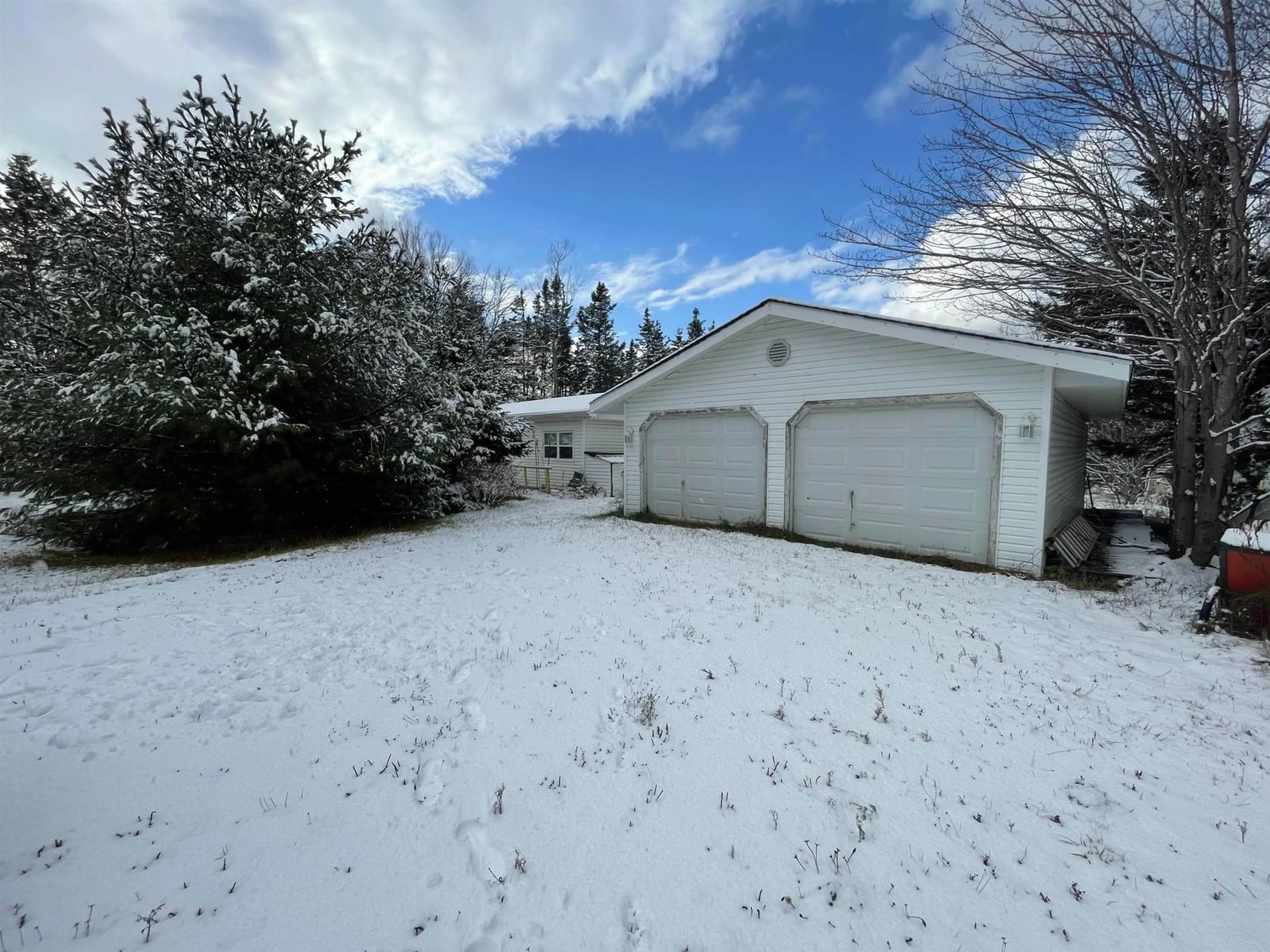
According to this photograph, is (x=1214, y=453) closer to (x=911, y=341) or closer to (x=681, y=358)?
(x=911, y=341)

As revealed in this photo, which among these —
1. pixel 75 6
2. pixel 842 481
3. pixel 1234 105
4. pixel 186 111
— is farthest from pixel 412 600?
pixel 1234 105

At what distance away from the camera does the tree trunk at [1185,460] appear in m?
8.14

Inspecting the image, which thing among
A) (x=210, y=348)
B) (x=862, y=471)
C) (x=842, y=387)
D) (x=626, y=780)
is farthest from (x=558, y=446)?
(x=626, y=780)

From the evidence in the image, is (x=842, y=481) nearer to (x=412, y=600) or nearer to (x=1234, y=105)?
(x=1234, y=105)

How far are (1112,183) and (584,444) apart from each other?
1565 cm

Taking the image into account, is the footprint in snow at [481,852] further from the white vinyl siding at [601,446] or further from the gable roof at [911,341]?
the white vinyl siding at [601,446]

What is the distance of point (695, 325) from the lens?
39188 millimetres

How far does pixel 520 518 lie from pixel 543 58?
9325 millimetres

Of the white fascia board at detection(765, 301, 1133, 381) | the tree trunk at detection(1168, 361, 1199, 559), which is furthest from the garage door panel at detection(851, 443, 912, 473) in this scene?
the tree trunk at detection(1168, 361, 1199, 559)

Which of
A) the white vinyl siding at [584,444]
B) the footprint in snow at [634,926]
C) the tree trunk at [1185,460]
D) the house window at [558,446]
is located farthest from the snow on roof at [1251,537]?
the house window at [558,446]

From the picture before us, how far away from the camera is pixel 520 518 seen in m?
12.7

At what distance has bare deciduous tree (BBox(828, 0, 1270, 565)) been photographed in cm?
599

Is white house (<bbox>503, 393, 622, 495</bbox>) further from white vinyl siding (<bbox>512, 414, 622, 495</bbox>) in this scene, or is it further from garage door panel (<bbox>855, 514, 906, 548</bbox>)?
garage door panel (<bbox>855, 514, 906, 548</bbox>)

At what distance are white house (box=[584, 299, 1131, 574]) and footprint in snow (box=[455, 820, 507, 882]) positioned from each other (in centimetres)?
780
